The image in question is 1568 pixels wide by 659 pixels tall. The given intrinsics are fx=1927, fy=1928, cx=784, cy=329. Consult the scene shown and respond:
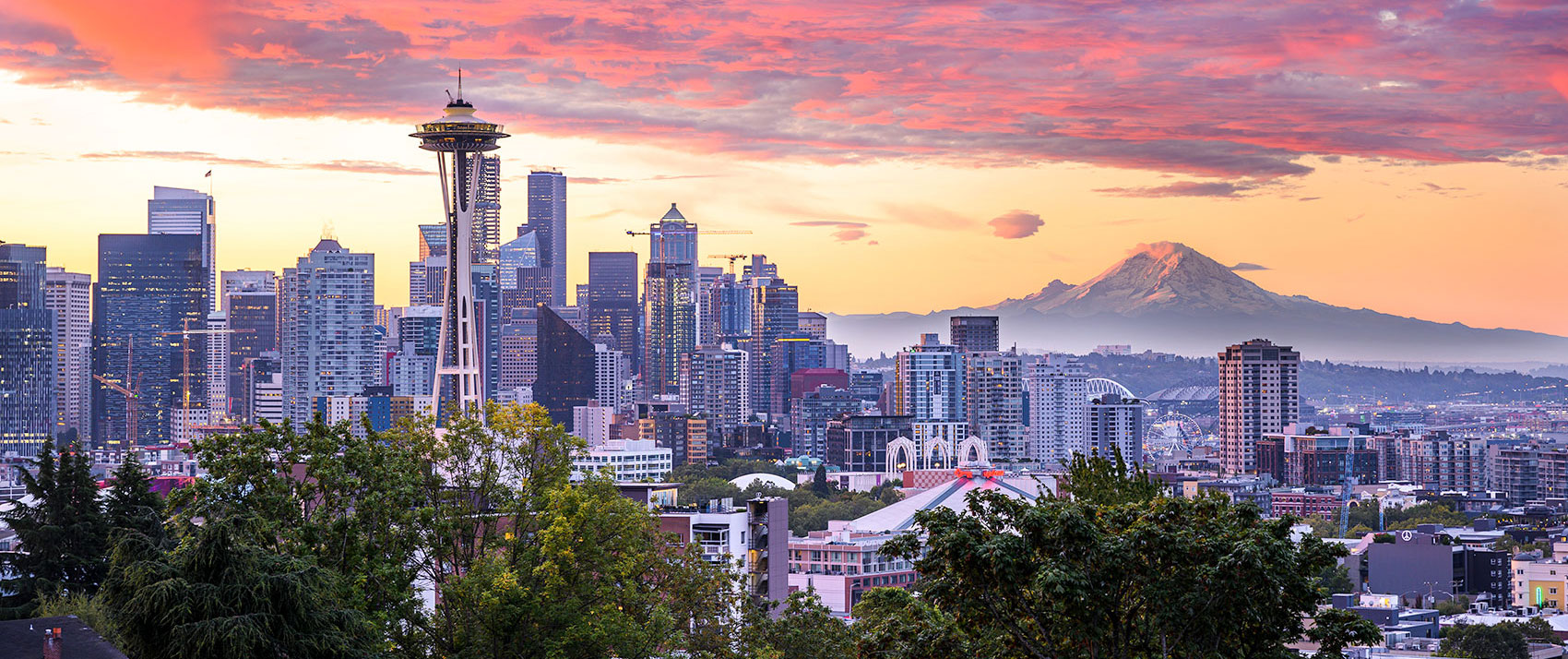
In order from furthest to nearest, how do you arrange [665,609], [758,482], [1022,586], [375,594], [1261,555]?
[758,482], [665,609], [375,594], [1022,586], [1261,555]

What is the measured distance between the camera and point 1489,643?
222 ft

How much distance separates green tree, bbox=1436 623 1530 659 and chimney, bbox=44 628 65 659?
53.3 metres

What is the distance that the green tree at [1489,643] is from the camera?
221ft

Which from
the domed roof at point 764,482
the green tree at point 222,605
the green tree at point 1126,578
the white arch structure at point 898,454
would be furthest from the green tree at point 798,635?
the white arch structure at point 898,454

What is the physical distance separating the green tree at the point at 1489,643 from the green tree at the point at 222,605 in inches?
2090

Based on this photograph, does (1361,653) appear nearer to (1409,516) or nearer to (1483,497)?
(1409,516)

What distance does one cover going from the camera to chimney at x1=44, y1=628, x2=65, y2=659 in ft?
77.3

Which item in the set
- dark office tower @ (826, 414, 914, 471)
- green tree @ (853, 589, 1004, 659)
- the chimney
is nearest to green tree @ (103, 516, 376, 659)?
the chimney

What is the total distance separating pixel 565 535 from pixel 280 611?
18.4ft

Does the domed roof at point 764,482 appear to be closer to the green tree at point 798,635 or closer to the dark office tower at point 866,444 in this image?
the dark office tower at point 866,444

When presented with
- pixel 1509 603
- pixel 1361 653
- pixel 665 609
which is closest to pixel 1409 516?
pixel 1509 603

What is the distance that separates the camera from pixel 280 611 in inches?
853

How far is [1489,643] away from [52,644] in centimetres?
5611

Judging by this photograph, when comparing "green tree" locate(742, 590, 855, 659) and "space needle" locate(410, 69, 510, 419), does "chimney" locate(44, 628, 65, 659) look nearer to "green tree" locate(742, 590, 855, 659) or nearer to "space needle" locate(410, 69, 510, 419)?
"green tree" locate(742, 590, 855, 659)
